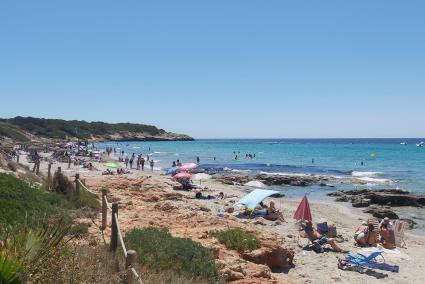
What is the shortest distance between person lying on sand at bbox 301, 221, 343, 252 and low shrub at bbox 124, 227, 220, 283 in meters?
6.56

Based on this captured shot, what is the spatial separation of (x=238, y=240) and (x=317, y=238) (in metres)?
4.42

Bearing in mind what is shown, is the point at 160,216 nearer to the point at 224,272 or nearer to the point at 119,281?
the point at 224,272

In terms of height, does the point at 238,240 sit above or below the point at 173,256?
below

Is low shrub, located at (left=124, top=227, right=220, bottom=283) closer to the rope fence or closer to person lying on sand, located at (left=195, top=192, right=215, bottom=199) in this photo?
the rope fence

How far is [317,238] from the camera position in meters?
15.0

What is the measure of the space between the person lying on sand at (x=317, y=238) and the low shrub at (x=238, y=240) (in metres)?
3.39

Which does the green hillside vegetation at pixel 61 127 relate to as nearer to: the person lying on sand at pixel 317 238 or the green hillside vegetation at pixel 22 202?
the green hillside vegetation at pixel 22 202

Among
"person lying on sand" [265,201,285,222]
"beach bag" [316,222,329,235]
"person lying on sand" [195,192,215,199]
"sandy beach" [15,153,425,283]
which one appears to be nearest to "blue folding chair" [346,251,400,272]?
"sandy beach" [15,153,425,283]

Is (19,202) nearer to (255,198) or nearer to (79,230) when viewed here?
(79,230)

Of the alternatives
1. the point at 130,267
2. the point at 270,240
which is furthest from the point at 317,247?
the point at 130,267

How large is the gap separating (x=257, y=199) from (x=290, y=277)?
8153 mm

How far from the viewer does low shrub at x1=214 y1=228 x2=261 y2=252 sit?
37.7 feet

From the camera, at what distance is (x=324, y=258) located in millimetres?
13430

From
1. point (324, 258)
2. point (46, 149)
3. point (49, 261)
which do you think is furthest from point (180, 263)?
point (46, 149)
